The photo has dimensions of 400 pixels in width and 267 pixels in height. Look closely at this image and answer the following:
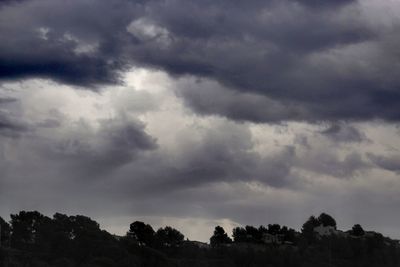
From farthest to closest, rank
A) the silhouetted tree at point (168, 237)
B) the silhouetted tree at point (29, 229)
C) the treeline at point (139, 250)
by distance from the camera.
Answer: the silhouetted tree at point (168, 237) → the silhouetted tree at point (29, 229) → the treeline at point (139, 250)

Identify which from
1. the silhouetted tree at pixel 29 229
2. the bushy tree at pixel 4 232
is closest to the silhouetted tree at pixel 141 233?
the silhouetted tree at pixel 29 229


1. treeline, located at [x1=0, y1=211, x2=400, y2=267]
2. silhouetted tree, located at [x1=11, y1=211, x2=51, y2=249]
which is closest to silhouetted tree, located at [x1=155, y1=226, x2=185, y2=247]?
treeline, located at [x1=0, y1=211, x2=400, y2=267]

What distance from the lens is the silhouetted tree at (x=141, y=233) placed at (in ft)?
582

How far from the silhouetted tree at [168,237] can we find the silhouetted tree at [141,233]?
5.24 feet

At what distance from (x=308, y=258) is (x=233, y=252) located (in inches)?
682

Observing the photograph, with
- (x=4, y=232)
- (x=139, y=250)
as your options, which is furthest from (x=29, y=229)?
(x=139, y=250)

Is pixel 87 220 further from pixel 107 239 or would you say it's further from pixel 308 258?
pixel 308 258

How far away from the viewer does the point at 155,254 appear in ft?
531

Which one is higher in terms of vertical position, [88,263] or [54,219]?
[54,219]

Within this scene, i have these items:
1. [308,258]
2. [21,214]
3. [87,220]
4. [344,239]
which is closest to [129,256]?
[87,220]

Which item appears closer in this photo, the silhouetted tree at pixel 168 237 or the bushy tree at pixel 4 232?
the bushy tree at pixel 4 232

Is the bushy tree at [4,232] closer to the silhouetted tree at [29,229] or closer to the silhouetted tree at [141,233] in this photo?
the silhouetted tree at [29,229]

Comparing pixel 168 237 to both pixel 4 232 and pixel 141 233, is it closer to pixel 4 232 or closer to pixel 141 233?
pixel 141 233

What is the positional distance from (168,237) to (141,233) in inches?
257
